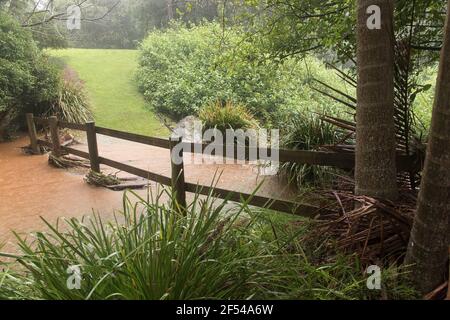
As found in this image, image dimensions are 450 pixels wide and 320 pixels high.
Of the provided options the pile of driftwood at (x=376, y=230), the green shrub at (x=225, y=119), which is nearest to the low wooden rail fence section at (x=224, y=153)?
the pile of driftwood at (x=376, y=230)

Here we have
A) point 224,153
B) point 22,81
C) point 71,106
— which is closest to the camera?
point 224,153

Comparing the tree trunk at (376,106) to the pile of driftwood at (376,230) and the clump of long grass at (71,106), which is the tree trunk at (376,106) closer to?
the pile of driftwood at (376,230)

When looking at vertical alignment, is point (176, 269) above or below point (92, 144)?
above

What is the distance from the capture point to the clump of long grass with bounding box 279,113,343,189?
212 inches

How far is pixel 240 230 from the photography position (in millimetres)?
2025

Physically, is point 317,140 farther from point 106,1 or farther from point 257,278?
point 106,1

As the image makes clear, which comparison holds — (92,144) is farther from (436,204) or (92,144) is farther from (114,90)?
(114,90)

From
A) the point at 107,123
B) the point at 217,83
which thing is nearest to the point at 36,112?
the point at 107,123

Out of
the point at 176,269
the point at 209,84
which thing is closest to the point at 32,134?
the point at 209,84

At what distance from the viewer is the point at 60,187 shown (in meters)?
6.38

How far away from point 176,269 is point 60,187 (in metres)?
5.37

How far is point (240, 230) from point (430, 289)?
0.93 meters

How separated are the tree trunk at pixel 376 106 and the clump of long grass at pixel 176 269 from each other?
0.48 m

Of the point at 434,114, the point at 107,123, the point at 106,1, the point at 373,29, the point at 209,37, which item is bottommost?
the point at 107,123
